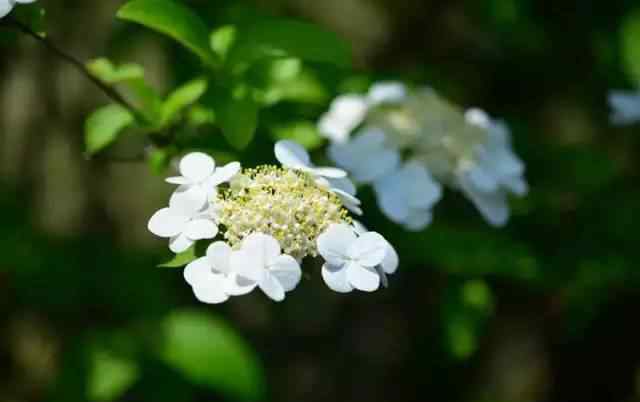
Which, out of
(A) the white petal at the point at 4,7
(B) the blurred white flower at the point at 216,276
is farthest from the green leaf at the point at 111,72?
(B) the blurred white flower at the point at 216,276

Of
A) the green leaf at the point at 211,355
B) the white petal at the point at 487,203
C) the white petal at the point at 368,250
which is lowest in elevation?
the green leaf at the point at 211,355

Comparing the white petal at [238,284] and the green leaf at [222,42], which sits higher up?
the green leaf at [222,42]

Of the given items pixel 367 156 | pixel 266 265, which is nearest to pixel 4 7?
pixel 266 265

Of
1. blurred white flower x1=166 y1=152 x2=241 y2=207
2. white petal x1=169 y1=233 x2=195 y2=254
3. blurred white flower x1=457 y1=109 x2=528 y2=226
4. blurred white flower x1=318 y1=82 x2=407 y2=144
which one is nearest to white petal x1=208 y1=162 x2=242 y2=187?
blurred white flower x1=166 y1=152 x2=241 y2=207

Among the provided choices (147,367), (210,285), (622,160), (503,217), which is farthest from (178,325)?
(622,160)

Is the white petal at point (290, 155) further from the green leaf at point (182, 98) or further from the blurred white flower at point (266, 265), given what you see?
the green leaf at point (182, 98)

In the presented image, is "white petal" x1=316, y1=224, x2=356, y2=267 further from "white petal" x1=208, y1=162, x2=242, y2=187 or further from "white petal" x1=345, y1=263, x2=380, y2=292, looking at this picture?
"white petal" x1=208, y1=162, x2=242, y2=187
